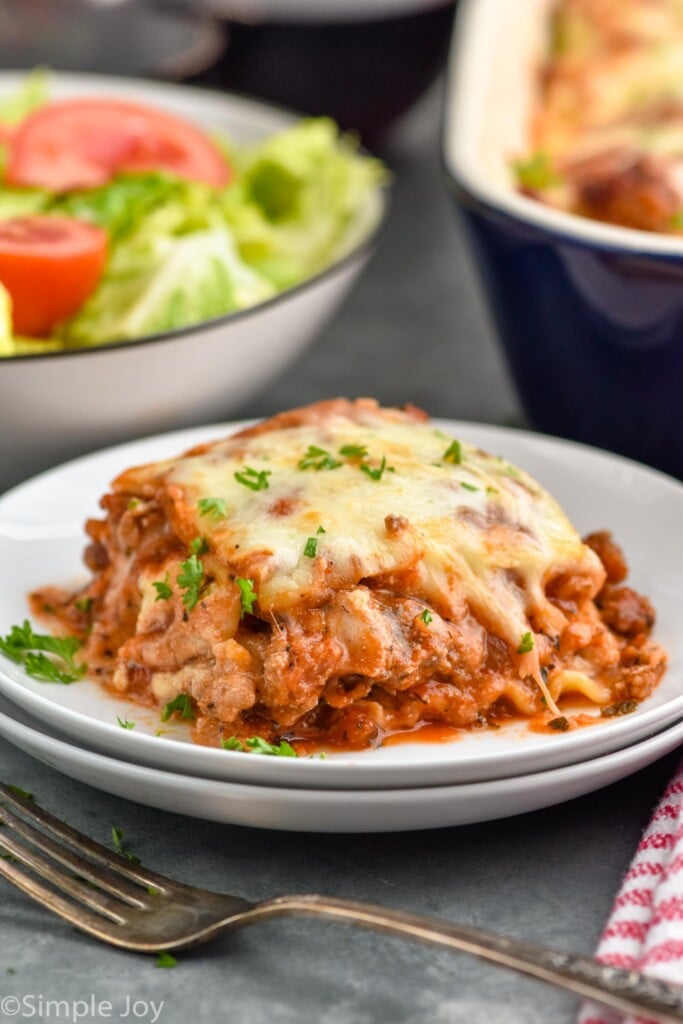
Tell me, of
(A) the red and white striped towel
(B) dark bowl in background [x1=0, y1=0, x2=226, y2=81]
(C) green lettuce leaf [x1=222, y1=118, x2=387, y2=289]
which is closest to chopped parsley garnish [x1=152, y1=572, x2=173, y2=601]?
(A) the red and white striped towel

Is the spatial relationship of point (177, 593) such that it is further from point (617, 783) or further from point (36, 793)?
point (617, 783)

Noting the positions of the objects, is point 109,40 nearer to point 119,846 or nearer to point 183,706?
point 183,706

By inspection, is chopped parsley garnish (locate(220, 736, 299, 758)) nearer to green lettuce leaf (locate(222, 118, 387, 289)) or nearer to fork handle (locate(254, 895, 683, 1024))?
fork handle (locate(254, 895, 683, 1024))

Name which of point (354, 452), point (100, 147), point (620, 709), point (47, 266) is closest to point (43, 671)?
point (354, 452)

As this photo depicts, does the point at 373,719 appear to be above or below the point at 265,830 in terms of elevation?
Answer: above

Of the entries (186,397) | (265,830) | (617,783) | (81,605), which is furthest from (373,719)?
(186,397)
